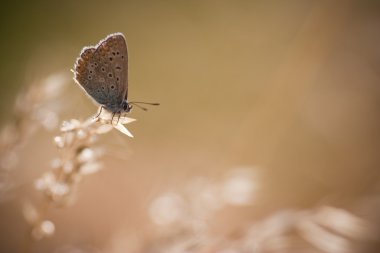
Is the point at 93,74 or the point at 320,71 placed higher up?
the point at 320,71

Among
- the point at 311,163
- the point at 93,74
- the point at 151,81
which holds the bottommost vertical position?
the point at 93,74

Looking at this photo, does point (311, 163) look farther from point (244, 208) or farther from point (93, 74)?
point (93, 74)

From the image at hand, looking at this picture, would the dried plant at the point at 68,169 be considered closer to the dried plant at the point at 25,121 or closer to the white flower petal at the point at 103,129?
the white flower petal at the point at 103,129

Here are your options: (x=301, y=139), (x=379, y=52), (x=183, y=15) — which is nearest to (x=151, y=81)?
(x=183, y=15)

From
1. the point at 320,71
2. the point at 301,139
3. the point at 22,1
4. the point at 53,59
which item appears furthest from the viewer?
the point at 22,1

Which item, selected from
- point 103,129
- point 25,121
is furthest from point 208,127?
point 103,129

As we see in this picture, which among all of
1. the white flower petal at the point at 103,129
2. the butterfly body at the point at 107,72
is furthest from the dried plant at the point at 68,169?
the butterfly body at the point at 107,72

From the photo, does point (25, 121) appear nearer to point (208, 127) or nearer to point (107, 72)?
point (107, 72)
